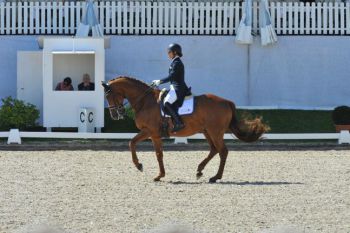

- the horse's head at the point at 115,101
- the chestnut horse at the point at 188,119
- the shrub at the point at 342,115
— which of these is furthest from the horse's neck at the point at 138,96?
the shrub at the point at 342,115

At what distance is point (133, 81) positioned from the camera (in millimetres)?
18844

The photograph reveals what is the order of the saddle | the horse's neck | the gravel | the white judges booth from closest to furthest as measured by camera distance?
the gravel < the saddle < the horse's neck < the white judges booth

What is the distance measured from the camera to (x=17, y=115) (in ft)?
85.5

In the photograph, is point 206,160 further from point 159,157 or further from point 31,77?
point 31,77

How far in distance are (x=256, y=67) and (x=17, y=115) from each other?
7.01 meters

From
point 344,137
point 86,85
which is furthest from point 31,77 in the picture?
point 344,137

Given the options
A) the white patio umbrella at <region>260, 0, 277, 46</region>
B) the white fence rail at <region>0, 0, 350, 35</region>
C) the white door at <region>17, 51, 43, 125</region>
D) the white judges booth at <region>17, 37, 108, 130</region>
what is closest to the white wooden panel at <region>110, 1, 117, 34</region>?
the white fence rail at <region>0, 0, 350, 35</region>

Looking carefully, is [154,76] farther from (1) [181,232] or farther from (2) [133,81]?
(1) [181,232]

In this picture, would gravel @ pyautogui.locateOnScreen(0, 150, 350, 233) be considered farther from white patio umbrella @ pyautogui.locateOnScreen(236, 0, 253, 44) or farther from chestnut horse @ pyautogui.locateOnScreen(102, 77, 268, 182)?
white patio umbrella @ pyautogui.locateOnScreen(236, 0, 253, 44)

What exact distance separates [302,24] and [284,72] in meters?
1.43

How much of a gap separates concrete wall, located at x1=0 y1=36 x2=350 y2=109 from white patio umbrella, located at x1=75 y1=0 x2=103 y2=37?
0.80 m

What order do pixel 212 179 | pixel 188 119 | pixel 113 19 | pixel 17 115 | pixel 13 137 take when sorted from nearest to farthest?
pixel 212 179
pixel 188 119
pixel 13 137
pixel 17 115
pixel 113 19

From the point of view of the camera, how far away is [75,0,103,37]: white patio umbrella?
28.2 meters

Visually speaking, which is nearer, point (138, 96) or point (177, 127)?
point (177, 127)
